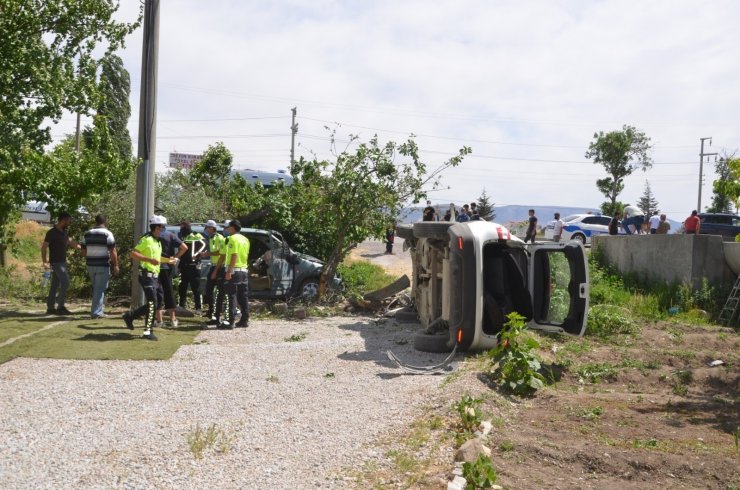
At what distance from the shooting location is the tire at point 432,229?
11164mm

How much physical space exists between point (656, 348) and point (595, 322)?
122 centimetres

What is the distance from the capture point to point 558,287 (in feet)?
34.8

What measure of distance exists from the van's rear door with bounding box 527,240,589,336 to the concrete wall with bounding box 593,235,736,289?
301 inches

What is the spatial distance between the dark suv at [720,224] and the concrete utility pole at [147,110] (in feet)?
73.8

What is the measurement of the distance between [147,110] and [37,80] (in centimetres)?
193

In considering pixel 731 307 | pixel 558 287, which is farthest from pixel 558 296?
pixel 731 307

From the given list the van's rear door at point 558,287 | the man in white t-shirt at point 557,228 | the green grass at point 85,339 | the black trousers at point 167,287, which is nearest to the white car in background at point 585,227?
the man in white t-shirt at point 557,228

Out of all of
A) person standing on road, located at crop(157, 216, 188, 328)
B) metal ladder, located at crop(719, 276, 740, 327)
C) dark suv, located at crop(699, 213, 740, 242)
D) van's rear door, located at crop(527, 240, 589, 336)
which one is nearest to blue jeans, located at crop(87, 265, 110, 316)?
person standing on road, located at crop(157, 216, 188, 328)

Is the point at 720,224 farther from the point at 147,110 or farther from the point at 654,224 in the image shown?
the point at 147,110

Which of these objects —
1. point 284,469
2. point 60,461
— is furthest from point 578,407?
point 60,461

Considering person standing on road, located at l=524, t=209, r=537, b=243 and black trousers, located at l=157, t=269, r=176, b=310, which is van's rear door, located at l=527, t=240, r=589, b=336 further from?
person standing on road, located at l=524, t=209, r=537, b=243

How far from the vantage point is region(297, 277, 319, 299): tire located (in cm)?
1620

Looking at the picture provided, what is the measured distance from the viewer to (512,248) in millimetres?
11078

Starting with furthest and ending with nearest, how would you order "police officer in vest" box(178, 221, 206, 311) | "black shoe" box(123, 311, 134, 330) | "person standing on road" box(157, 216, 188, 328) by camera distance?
"police officer in vest" box(178, 221, 206, 311)
"person standing on road" box(157, 216, 188, 328)
"black shoe" box(123, 311, 134, 330)
